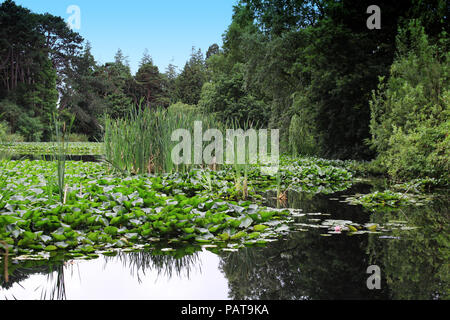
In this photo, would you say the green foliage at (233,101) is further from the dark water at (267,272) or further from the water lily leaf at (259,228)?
the dark water at (267,272)

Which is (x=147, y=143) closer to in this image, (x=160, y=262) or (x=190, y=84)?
(x=160, y=262)

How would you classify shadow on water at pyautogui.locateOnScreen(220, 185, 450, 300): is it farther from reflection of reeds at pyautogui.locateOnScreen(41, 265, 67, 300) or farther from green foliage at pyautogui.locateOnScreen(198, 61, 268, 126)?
green foliage at pyautogui.locateOnScreen(198, 61, 268, 126)

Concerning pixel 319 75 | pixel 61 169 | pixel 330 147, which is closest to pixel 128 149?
pixel 61 169

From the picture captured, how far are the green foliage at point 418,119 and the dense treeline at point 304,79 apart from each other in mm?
22

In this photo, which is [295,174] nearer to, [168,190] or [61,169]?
[168,190]

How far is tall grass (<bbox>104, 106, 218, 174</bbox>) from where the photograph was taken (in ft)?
17.4

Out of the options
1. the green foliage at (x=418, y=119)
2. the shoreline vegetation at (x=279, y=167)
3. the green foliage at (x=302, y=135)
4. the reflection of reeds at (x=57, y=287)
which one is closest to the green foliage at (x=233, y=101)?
the shoreline vegetation at (x=279, y=167)

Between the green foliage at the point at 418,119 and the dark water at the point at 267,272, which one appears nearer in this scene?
the dark water at the point at 267,272

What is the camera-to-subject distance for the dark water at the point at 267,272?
5.97 feet

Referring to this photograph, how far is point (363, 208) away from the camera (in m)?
3.88

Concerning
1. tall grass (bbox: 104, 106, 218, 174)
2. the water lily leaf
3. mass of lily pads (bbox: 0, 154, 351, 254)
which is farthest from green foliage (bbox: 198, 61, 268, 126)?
the water lily leaf

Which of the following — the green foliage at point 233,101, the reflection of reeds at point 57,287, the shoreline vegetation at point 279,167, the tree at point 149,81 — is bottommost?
the reflection of reeds at point 57,287

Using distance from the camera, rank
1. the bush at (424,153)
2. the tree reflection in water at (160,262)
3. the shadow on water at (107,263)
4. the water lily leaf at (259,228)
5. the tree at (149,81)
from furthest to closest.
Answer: the tree at (149,81) < the bush at (424,153) < the water lily leaf at (259,228) < the tree reflection in water at (160,262) < the shadow on water at (107,263)

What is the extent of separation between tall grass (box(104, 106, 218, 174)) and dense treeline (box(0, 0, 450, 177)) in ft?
1.88
